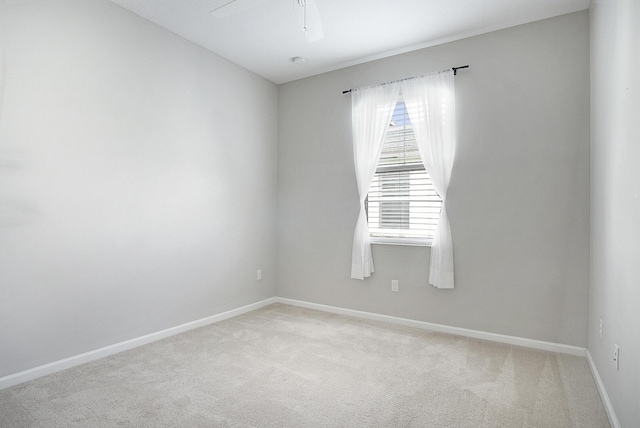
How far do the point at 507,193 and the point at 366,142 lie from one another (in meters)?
1.45

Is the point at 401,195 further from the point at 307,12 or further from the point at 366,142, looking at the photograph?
the point at 307,12

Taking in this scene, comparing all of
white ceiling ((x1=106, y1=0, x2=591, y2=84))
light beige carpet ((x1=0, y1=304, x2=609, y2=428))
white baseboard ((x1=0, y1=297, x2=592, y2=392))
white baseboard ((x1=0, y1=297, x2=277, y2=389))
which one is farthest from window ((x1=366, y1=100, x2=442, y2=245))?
white baseboard ((x1=0, y1=297, x2=277, y2=389))

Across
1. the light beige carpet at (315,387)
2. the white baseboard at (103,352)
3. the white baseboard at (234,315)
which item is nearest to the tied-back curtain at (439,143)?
the white baseboard at (234,315)

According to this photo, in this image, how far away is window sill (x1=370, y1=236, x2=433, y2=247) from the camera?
143 inches

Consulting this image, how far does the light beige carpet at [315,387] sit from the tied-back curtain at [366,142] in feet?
2.93

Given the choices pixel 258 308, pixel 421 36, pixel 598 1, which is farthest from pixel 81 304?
pixel 598 1

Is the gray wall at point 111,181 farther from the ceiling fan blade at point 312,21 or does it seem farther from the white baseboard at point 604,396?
the white baseboard at point 604,396

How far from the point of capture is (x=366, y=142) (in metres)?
3.87

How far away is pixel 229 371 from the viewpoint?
2.58 metres

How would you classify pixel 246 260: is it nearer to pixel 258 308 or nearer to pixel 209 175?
pixel 258 308

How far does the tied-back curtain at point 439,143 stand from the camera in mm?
3406

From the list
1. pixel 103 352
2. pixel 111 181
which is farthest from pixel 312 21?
pixel 103 352

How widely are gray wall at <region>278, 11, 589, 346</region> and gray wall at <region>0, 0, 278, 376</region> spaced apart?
4.44 feet

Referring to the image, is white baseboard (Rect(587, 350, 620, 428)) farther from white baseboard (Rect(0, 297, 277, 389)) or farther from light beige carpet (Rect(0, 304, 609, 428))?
white baseboard (Rect(0, 297, 277, 389))
